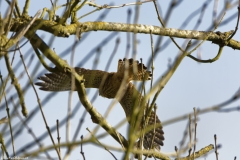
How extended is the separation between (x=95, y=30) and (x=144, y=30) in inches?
21.9

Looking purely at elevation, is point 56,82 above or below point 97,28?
above

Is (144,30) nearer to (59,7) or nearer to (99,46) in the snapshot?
(59,7)

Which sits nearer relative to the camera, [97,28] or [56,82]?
[97,28]

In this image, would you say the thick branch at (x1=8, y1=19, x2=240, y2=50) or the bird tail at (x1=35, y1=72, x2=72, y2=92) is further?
the bird tail at (x1=35, y1=72, x2=72, y2=92)

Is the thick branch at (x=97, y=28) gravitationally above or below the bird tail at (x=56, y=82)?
below

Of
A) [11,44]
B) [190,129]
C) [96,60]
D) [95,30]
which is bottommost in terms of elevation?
[190,129]

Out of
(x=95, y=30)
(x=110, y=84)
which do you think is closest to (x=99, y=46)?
(x=95, y=30)

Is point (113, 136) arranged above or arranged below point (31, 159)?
above

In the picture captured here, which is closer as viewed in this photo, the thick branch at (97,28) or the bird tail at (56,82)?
the thick branch at (97,28)

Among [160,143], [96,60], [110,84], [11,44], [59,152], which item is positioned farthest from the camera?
[160,143]

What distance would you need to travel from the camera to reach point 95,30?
4383 millimetres

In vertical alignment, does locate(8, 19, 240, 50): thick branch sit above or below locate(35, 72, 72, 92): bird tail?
below

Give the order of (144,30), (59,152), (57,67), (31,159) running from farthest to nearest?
(144,30)
(57,67)
(59,152)
(31,159)

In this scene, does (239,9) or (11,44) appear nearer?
(11,44)
